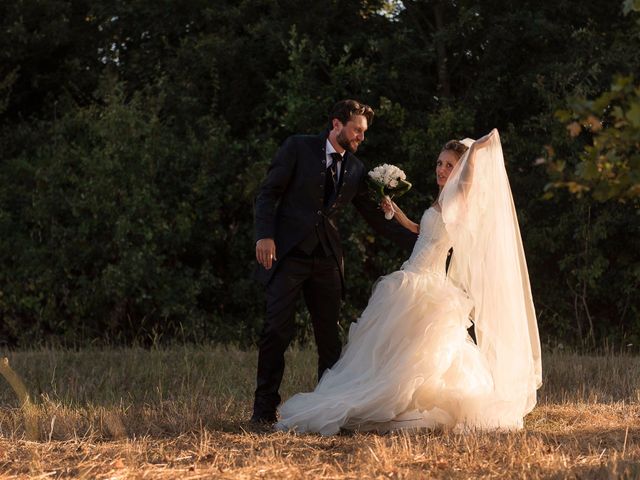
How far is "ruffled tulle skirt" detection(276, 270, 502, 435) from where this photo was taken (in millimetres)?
6309

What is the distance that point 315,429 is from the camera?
6320 millimetres

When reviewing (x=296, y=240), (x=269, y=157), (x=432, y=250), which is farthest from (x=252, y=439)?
(x=269, y=157)

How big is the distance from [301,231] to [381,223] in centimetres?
77

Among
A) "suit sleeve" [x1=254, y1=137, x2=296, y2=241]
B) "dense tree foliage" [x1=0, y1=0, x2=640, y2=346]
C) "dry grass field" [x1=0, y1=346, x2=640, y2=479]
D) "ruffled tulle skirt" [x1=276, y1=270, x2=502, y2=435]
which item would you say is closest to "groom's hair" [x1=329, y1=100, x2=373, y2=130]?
"suit sleeve" [x1=254, y1=137, x2=296, y2=241]

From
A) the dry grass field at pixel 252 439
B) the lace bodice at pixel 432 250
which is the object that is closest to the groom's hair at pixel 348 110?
the lace bodice at pixel 432 250

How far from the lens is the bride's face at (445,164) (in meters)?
6.98

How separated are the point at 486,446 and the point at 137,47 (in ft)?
37.9

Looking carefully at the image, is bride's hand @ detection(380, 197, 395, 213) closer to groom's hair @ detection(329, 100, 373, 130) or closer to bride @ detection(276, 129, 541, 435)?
bride @ detection(276, 129, 541, 435)

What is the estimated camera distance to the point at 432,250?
6.87 metres

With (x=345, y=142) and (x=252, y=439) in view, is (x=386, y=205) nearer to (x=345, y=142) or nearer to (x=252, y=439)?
(x=345, y=142)

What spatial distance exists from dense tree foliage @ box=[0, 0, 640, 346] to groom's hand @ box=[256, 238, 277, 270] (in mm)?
6115

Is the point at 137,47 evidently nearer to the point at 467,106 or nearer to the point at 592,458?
the point at 467,106

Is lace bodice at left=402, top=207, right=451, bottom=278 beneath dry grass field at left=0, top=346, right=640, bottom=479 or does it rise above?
above

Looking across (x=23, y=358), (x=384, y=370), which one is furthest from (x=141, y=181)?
(x=384, y=370)
